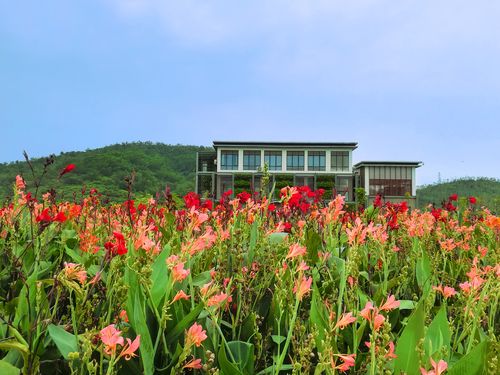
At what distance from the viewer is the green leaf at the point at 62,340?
1242 millimetres

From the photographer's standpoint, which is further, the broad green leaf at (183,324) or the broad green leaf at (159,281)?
the broad green leaf at (159,281)

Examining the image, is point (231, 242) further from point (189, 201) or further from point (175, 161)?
point (175, 161)

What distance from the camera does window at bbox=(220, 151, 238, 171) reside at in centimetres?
5212

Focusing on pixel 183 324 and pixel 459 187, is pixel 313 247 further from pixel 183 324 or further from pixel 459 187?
pixel 459 187

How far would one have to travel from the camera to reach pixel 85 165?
240ft

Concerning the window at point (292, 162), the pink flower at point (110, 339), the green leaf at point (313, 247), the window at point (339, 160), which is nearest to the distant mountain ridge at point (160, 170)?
the window at point (292, 162)

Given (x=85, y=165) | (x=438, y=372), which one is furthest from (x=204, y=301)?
(x=85, y=165)

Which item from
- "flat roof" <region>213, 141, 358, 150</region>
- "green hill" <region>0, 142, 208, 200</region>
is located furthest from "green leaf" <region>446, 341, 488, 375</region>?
"green hill" <region>0, 142, 208, 200</region>

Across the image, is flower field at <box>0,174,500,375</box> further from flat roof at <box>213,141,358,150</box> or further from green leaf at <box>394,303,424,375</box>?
flat roof at <box>213,141,358,150</box>

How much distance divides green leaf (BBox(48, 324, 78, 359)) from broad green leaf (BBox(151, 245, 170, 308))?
0.81ft

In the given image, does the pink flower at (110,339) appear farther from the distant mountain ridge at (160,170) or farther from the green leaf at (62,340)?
the distant mountain ridge at (160,170)

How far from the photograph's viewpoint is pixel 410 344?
1260mm

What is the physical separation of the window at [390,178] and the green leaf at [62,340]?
54.4m

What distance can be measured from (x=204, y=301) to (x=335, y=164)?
52660 millimetres
